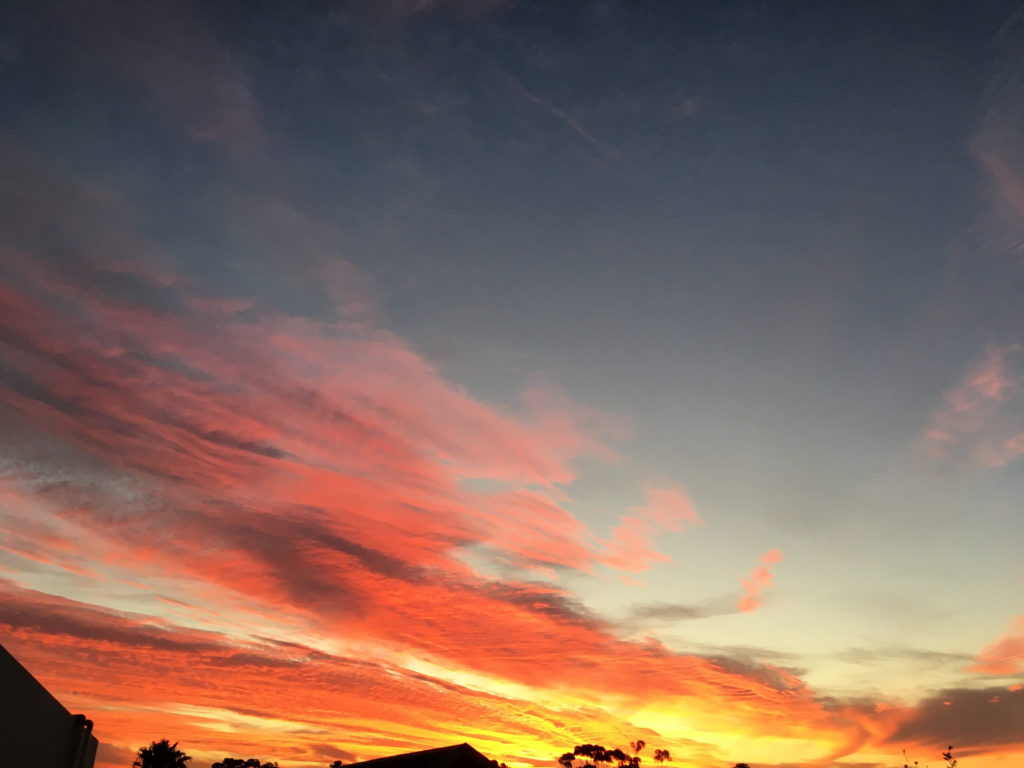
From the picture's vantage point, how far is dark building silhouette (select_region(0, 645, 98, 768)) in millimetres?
17828

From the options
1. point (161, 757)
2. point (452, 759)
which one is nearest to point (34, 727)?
point (452, 759)

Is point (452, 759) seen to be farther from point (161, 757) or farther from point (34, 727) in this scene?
point (161, 757)

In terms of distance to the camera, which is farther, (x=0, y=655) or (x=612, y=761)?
(x=612, y=761)

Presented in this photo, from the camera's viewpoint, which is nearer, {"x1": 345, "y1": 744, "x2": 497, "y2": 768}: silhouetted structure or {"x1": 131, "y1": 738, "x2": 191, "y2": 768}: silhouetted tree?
{"x1": 345, "y1": 744, "x2": 497, "y2": 768}: silhouetted structure

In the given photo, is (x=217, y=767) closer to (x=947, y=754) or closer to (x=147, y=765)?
(x=147, y=765)

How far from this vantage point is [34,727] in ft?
66.1

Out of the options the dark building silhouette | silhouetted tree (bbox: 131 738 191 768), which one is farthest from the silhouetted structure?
silhouetted tree (bbox: 131 738 191 768)

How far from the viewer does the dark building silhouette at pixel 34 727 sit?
58.5 feet

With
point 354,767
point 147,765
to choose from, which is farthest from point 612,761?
point 354,767

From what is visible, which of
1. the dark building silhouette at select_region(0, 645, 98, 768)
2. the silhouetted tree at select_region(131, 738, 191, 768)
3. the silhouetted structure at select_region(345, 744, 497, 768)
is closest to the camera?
the dark building silhouette at select_region(0, 645, 98, 768)

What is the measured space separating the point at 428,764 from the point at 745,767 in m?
129

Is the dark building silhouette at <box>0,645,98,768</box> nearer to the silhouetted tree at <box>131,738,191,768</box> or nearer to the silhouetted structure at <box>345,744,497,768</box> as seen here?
the silhouetted structure at <box>345,744,497,768</box>

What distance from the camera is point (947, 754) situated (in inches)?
2333

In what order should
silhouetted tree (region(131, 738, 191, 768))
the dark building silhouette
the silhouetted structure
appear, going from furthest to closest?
1. silhouetted tree (region(131, 738, 191, 768))
2. the silhouetted structure
3. the dark building silhouette
